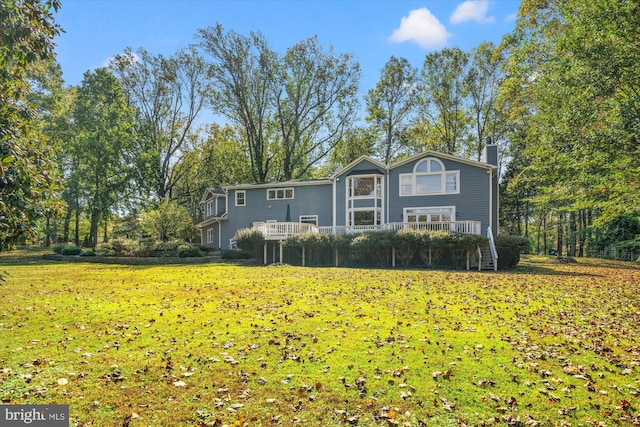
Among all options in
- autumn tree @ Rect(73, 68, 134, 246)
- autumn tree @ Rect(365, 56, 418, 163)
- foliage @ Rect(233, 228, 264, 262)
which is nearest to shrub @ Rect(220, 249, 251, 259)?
foliage @ Rect(233, 228, 264, 262)

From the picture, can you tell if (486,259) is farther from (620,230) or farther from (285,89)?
(285,89)

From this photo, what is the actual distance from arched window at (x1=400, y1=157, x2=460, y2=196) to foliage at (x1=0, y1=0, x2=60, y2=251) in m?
20.5

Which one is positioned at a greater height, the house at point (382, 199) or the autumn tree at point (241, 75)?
the autumn tree at point (241, 75)

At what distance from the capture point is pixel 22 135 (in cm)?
377

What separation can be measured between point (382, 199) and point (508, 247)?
328 inches

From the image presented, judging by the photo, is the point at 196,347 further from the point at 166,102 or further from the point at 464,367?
the point at 166,102

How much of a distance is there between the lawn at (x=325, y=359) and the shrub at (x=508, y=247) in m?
7.94

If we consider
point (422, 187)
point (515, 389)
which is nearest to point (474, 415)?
point (515, 389)

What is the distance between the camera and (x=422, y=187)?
22.4 metres

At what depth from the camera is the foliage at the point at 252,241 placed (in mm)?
20438

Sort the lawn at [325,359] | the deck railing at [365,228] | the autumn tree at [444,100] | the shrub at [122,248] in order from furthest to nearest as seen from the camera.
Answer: the autumn tree at [444,100] → the shrub at [122,248] → the deck railing at [365,228] → the lawn at [325,359]

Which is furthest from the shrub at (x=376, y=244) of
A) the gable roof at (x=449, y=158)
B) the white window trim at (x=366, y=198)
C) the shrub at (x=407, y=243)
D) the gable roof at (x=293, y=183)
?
the gable roof at (x=293, y=183)

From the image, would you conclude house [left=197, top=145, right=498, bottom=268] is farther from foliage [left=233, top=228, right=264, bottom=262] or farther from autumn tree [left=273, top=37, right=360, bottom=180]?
autumn tree [left=273, top=37, right=360, bottom=180]

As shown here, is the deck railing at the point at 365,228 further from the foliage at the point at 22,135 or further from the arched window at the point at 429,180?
the foliage at the point at 22,135
